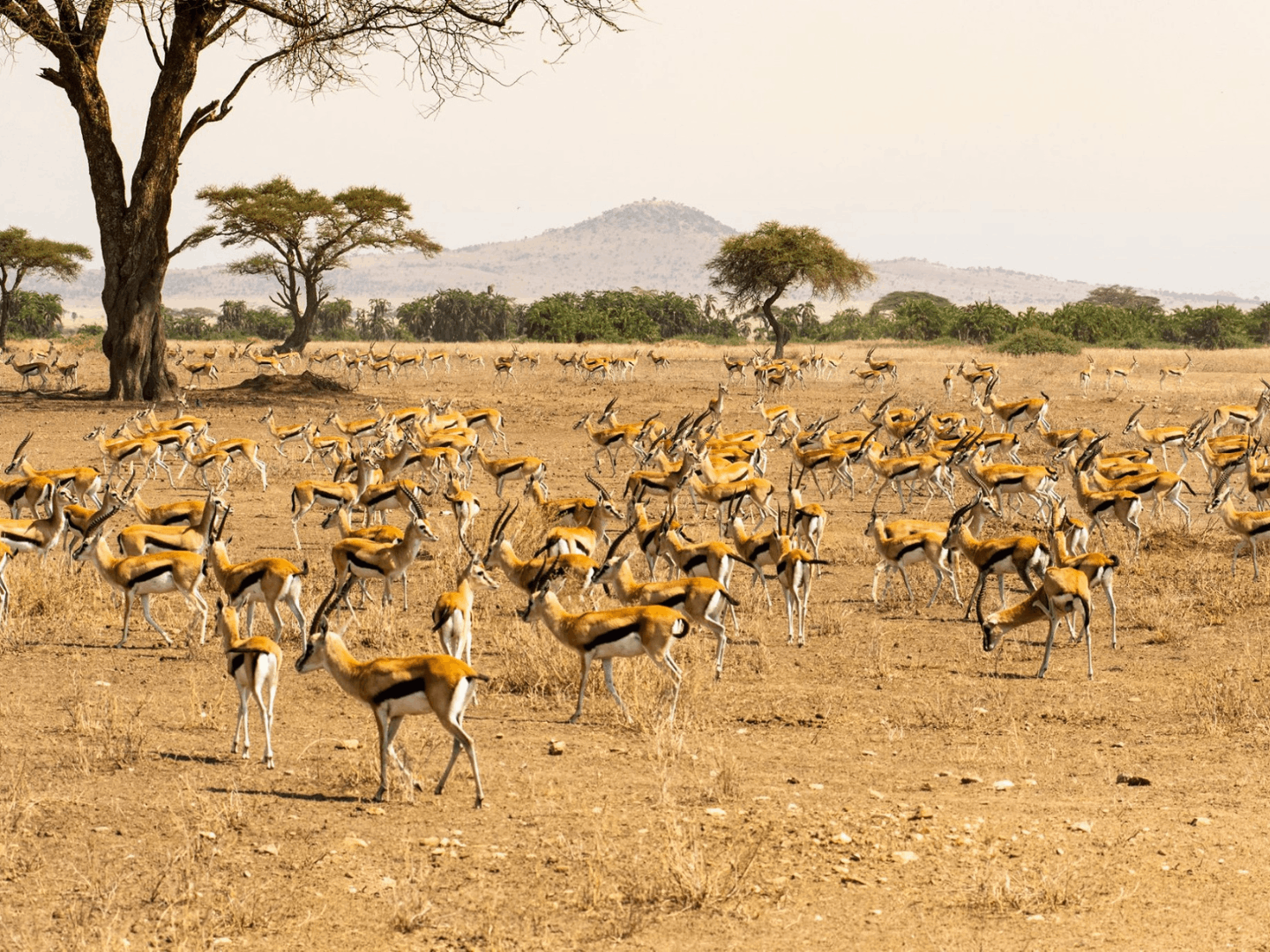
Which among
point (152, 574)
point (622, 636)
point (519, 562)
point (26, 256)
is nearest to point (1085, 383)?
point (519, 562)

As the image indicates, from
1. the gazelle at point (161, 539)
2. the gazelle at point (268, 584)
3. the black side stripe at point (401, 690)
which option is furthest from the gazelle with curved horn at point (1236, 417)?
the black side stripe at point (401, 690)

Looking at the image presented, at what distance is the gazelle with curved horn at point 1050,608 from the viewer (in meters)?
9.77

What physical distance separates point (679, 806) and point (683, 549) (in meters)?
4.54

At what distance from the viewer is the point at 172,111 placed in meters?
24.2

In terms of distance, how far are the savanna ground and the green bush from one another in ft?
125

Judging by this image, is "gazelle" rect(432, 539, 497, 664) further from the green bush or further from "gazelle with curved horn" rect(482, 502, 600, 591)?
the green bush

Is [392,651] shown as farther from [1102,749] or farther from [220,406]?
[220,406]

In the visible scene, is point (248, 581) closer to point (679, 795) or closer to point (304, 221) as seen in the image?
point (679, 795)

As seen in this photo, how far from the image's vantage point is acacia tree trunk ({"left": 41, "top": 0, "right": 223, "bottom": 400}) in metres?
24.0

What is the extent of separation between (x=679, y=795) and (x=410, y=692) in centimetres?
153

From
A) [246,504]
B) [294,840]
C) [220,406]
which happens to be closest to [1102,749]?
[294,840]

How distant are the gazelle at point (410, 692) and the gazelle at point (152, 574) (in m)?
3.20

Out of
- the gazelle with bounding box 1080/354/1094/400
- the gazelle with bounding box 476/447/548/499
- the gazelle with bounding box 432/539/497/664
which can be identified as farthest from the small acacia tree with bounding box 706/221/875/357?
the gazelle with bounding box 432/539/497/664

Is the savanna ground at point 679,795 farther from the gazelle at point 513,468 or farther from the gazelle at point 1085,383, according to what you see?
the gazelle at point 1085,383
